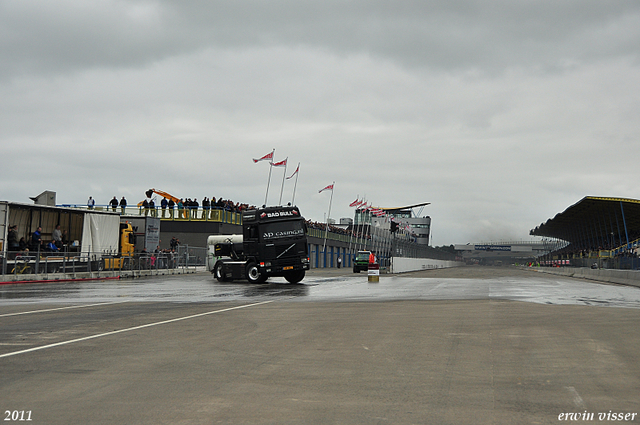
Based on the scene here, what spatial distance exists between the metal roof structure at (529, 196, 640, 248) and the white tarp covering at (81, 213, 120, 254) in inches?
1951

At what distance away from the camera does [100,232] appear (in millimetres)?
35906

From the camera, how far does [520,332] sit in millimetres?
9922

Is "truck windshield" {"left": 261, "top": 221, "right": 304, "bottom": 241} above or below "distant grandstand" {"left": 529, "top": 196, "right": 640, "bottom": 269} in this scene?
below

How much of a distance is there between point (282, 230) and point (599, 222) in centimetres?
6843

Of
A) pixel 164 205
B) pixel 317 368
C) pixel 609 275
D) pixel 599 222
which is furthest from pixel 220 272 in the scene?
pixel 599 222

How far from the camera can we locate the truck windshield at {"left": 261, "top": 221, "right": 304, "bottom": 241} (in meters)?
27.8

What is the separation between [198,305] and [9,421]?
10.6m

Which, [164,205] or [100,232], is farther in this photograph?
[164,205]

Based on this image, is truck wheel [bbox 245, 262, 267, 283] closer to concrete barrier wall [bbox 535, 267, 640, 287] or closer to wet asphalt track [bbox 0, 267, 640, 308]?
wet asphalt track [bbox 0, 267, 640, 308]

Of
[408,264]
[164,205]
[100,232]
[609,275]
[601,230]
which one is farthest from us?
[601,230]

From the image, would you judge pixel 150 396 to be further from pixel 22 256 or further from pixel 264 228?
pixel 22 256

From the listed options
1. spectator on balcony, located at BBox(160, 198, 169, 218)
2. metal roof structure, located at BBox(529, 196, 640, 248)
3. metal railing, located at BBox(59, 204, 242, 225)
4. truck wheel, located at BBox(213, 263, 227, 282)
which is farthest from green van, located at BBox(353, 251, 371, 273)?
metal roof structure, located at BBox(529, 196, 640, 248)

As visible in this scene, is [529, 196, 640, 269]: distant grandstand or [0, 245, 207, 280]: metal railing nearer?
[0, 245, 207, 280]: metal railing

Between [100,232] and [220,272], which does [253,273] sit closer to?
[220,272]
